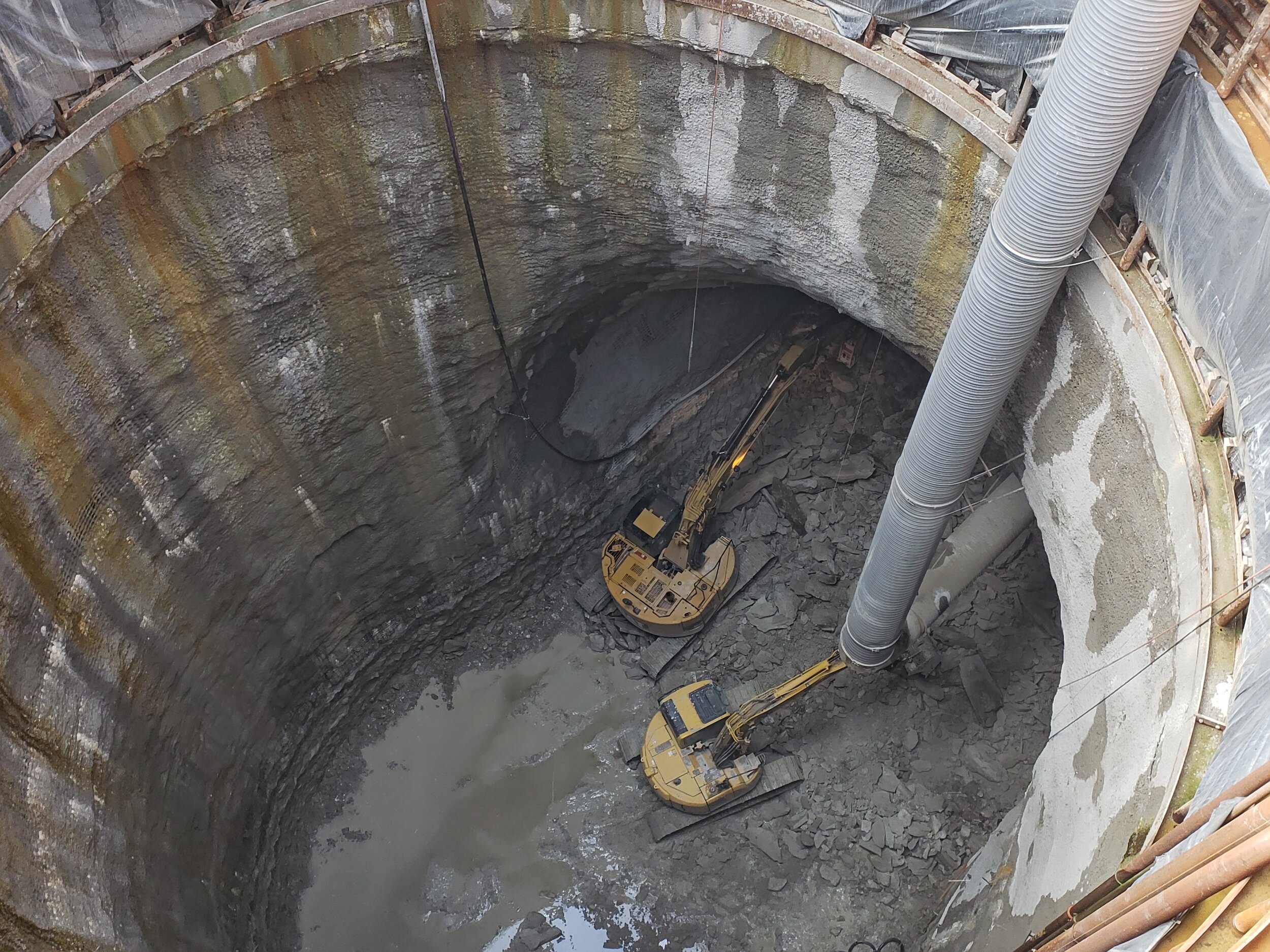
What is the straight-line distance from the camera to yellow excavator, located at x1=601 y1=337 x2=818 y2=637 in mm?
12438

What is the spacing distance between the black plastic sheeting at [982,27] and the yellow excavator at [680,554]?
18.3 ft

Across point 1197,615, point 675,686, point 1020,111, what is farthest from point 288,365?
point 1197,615

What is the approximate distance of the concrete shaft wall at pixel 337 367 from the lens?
7.28 m

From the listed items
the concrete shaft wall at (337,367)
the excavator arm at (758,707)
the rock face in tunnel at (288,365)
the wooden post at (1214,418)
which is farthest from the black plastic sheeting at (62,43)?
the excavator arm at (758,707)

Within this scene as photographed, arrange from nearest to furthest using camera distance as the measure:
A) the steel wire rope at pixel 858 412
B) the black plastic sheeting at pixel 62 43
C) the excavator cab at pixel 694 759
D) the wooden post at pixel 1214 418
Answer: the wooden post at pixel 1214 418 < the black plastic sheeting at pixel 62 43 < the excavator cab at pixel 694 759 < the steel wire rope at pixel 858 412

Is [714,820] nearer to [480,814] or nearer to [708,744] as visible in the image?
[708,744]

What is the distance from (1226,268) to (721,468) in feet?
24.1

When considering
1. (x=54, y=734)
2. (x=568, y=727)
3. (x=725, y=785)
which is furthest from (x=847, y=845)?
(x=54, y=734)

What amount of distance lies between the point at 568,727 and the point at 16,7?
30.9 ft

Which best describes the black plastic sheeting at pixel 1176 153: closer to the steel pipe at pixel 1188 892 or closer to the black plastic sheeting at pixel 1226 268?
the black plastic sheeting at pixel 1226 268

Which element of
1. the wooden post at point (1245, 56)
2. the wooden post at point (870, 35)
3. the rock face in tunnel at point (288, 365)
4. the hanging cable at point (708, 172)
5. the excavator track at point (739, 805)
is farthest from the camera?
the excavator track at point (739, 805)

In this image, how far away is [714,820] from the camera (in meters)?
11.4

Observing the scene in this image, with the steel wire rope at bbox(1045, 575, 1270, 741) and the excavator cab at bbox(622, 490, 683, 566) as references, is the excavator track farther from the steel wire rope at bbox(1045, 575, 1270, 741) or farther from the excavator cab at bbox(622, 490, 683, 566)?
the steel wire rope at bbox(1045, 575, 1270, 741)

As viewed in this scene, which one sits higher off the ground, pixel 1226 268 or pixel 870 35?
pixel 870 35
